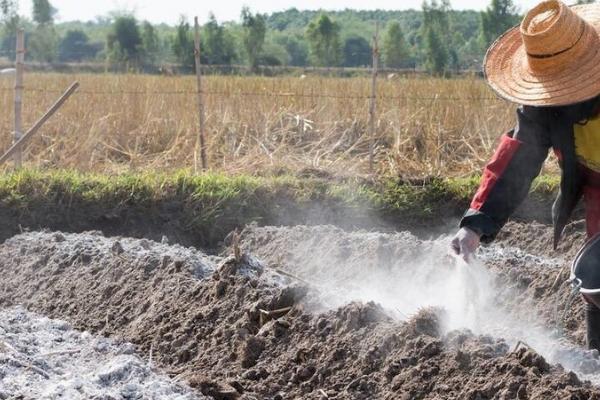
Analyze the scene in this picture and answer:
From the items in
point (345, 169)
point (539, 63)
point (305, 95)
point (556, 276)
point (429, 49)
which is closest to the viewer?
point (539, 63)

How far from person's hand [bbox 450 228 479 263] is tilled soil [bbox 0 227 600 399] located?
308 millimetres

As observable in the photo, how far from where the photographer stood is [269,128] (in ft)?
43.3

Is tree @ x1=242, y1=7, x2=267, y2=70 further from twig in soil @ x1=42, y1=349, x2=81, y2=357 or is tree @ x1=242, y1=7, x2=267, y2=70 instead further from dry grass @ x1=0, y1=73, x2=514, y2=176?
twig in soil @ x1=42, y1=349, x2=81, y2=357

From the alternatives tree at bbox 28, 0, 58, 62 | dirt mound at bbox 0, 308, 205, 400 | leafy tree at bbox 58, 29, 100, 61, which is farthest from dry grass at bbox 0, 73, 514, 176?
leafy tree at bbox 58, 29, 100, 61

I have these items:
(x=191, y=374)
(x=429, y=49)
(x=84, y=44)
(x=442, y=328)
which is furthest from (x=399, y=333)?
(x=84, y=44)

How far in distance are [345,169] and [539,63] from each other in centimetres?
700

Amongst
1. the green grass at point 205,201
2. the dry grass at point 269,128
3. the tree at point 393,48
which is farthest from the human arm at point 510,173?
the tree at point 393,48

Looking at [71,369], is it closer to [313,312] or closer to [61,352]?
[61,352]

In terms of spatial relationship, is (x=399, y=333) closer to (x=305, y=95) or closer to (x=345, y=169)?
(x=345, y=169)

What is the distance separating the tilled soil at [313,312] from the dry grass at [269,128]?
3983 mm

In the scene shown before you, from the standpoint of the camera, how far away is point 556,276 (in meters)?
7.07

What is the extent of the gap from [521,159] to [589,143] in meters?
0.31

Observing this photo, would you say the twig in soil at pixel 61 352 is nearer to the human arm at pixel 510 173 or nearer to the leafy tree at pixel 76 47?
the human arm at pixel 510 173

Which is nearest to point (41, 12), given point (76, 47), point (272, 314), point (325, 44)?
point (325, 44)
